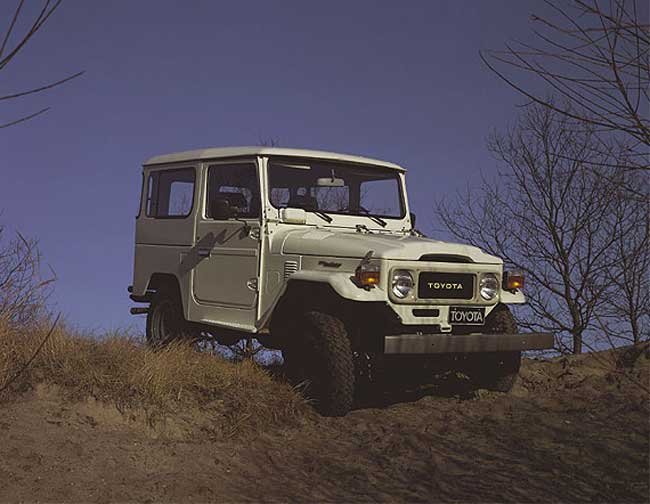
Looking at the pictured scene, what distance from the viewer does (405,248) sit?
7.59 m

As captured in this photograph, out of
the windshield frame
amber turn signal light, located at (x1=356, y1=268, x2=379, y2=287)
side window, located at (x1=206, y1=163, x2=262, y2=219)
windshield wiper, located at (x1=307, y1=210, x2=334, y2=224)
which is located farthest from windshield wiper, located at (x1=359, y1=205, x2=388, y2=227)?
amber turn signal light, located at (x1=356, y1=268, x2=379, y2=287)

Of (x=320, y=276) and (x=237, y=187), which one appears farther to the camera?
(x=237, y=187)

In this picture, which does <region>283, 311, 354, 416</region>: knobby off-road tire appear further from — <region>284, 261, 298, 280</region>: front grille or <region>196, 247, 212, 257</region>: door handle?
<region>196, 247, 212, 257</region>: door handle

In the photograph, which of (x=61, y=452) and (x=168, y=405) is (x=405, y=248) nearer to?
(x=168, y=405)

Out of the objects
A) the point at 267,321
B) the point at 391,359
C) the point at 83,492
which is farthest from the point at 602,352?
the point at 83,492

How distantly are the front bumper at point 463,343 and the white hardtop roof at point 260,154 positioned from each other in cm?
242

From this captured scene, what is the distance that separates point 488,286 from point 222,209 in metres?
2.79

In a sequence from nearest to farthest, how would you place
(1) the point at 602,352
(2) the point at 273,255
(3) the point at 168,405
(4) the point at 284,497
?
(4) the point at 284,497, (3) the point at 168,405, (2) the point at 273,255, (1) the point at 602,352

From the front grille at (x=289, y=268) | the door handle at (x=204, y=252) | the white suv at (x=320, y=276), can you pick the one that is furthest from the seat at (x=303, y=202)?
the door handle at (x=204, y=252)

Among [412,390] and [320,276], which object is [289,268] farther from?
[412,390]

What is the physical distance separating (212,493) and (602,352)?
20.3ft

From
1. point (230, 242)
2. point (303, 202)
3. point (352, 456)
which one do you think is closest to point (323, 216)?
point (303, 202)

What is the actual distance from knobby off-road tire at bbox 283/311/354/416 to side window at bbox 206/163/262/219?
4.84 feet

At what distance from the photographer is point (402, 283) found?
757 centimetres
